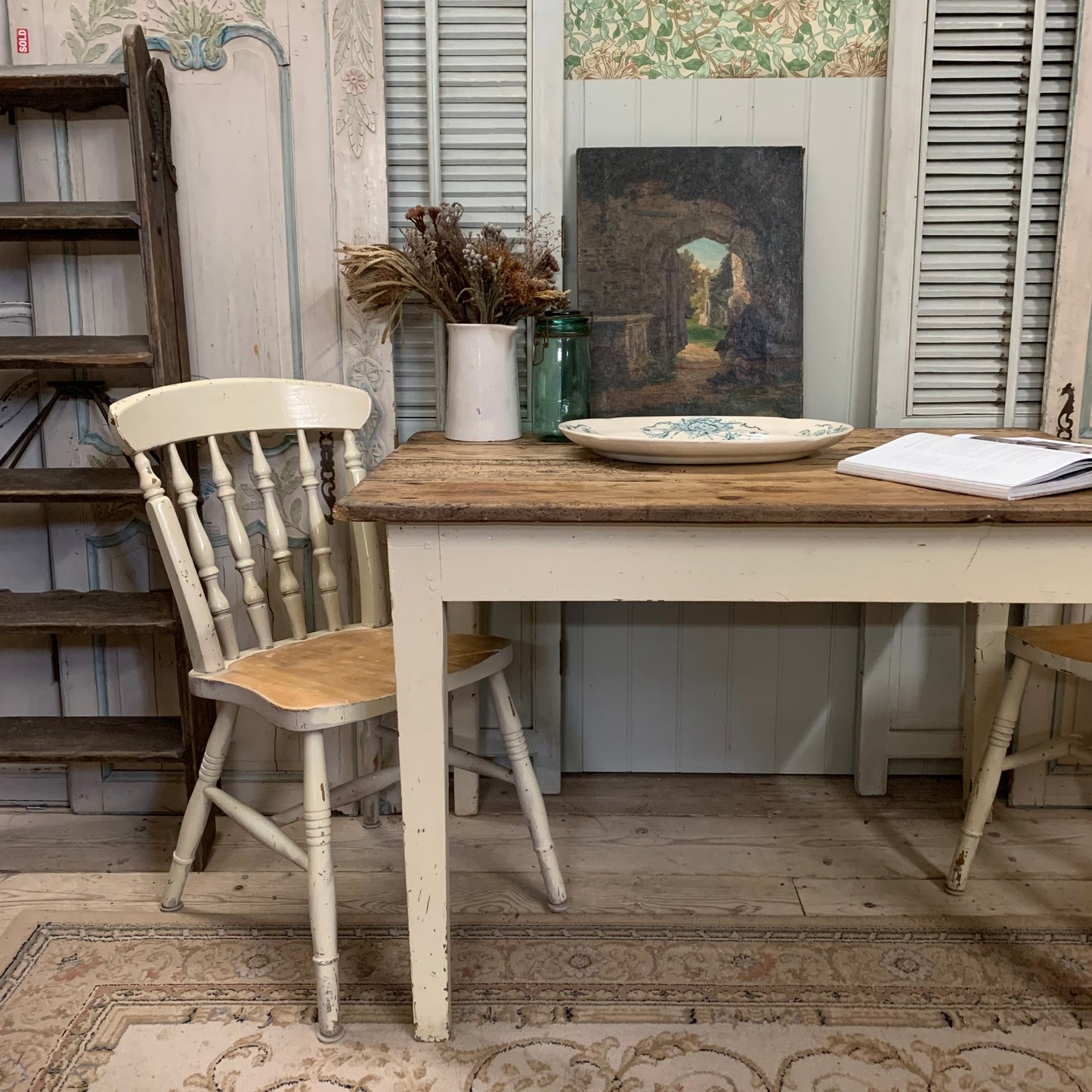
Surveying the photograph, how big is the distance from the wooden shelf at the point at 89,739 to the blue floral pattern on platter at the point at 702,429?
1.11m

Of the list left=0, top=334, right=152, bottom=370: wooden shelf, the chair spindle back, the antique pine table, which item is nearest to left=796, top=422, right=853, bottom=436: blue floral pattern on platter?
the antique pine table

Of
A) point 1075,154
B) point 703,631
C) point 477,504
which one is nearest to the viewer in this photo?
point 477,504

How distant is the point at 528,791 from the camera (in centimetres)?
184

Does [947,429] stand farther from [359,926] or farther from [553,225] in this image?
[359,926]

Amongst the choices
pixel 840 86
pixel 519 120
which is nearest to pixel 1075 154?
pixel 840 86

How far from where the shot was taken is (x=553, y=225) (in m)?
2.11

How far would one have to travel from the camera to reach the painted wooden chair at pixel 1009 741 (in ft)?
6.12

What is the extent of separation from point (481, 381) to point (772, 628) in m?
0.93

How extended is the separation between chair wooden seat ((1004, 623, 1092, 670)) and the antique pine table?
1.46 ft

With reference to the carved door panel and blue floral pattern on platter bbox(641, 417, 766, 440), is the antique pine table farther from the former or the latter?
the carved door panel

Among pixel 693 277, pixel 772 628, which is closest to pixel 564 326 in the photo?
pixel 693 277

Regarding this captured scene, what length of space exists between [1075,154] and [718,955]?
1.72 meters

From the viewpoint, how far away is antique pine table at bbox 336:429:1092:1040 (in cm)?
135

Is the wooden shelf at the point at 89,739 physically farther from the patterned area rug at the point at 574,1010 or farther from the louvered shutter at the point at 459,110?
the louvered shutter at the point at 459,110
